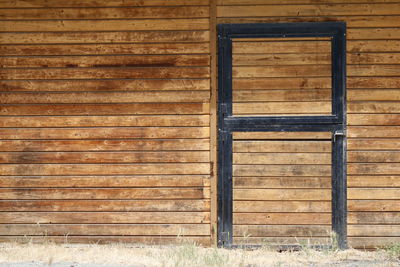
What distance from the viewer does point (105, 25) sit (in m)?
6.68

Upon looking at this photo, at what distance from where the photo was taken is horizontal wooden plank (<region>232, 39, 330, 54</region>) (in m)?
6.58

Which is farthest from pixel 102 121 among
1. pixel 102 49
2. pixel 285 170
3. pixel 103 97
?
pixel 285 170

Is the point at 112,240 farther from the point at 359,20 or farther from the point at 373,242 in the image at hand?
the point at 359,20

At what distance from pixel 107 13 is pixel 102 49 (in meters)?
0.42

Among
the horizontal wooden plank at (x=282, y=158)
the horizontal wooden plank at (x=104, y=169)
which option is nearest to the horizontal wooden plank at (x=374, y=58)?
the horizontal wooden plank at (x=282, y=158)

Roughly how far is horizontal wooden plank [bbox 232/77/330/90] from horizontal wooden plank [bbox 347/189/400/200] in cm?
122

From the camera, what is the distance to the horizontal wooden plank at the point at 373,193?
6.59m

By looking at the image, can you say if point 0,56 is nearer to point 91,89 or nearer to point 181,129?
point 91,89

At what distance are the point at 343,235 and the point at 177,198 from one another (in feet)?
6.33

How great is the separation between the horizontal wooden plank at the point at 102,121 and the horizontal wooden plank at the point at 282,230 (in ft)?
4.21

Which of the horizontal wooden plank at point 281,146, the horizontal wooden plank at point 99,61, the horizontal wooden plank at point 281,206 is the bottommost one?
the horizontal wooden plank at point 281,206

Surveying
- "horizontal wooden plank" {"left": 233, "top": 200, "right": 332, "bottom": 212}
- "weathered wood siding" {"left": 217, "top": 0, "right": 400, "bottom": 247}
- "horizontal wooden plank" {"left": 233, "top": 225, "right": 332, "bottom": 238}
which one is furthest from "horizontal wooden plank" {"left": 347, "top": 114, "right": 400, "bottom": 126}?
"horizontal wooden plank" {"left": 233, "top": 225, "right": 332, "bottom": 238}

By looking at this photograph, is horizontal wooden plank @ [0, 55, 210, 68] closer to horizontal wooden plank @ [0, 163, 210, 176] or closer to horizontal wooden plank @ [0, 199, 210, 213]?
horizontal wooden plank @ [0, 163, 210, 176]

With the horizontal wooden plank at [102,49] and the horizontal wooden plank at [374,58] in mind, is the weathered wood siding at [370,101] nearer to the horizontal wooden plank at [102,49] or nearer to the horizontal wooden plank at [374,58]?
the horizontal wooden plank at [374,58]
